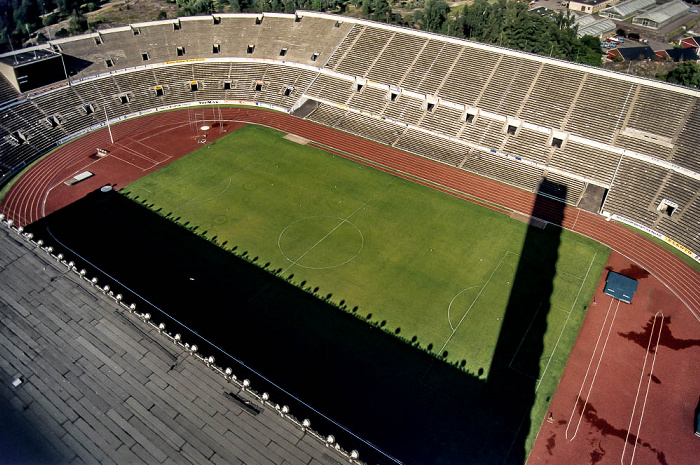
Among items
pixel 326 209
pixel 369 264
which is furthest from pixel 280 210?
pixel 369 264

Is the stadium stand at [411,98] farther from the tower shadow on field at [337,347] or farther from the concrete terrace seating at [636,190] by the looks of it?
the tower shadow on field at [337,347]

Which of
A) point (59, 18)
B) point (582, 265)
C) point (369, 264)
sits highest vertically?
point (59, 18)

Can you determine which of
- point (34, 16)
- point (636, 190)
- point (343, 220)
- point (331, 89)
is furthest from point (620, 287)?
point (34, 16)

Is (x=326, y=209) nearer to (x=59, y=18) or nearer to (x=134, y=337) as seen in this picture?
(x=134, y=337)

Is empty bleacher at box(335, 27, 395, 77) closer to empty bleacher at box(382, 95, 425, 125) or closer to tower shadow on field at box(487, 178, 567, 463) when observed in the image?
empty bleacher at box(382, 95, 425, 125)

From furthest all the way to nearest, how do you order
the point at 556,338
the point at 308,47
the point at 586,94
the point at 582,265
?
the point at 308,47 < the point at 586,94 < the point at 582,265 < the point at 556,338

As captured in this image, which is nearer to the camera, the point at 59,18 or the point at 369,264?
the point at 369,264

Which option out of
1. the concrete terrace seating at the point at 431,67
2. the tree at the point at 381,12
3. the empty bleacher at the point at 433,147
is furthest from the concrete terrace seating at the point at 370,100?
the tree at the point at 381,12
